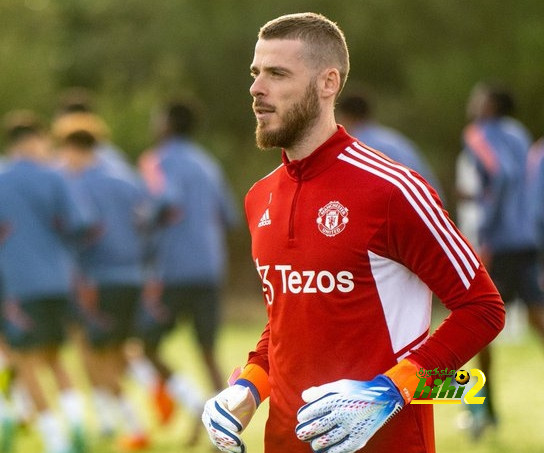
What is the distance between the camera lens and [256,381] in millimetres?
4340

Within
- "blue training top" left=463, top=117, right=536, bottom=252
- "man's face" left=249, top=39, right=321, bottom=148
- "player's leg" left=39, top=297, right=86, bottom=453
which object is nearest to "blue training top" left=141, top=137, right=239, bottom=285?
"player's leg" left=39, top=297, right=86, bottom=453

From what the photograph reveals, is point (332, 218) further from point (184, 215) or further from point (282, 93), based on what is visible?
point (184, 215)

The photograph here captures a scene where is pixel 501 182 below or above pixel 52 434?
above

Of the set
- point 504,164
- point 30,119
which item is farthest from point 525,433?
point 30,119

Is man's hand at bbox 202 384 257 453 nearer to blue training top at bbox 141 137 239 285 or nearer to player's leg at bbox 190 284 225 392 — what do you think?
player's leg at bbox 190 284 225 392

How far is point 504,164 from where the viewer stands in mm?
10148

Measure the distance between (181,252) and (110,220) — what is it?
0.68m

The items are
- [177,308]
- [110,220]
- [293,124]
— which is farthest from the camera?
[110,220]

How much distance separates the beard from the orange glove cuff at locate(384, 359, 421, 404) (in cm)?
79

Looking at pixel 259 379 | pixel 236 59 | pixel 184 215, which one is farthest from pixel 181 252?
pixel 236 59

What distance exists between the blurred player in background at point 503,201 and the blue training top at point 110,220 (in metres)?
2.63

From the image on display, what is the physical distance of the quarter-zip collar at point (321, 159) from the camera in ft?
13.6

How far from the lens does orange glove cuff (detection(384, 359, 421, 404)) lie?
3822 mm

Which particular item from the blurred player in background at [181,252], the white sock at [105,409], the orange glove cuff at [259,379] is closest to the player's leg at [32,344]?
the blurred player in background at [181,252]
